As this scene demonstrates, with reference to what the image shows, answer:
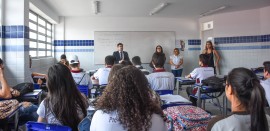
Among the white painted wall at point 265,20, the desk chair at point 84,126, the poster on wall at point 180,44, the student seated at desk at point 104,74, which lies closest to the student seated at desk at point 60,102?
the desk chair at point 84,126

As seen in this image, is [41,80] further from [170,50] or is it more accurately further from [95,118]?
[170,50]

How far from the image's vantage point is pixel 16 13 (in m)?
4.96

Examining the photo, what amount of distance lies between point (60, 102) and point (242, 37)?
7755 mm

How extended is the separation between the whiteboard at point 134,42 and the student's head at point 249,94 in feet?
25.3

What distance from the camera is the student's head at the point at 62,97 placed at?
1.89m

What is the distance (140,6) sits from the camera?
7.25 metres

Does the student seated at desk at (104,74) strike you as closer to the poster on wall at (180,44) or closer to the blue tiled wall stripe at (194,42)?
the poster on wall at (180,44)

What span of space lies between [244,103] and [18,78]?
4.66m

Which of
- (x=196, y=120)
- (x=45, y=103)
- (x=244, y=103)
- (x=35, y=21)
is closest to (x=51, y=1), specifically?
(x=35, y=21)

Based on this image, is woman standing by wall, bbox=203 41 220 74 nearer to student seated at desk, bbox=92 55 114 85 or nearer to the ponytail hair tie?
student seated at desk, bbox=92 55 114 85

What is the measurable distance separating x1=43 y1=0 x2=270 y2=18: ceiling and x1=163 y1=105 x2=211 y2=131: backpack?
4903 millimetres

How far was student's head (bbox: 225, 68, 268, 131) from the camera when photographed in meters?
1.30

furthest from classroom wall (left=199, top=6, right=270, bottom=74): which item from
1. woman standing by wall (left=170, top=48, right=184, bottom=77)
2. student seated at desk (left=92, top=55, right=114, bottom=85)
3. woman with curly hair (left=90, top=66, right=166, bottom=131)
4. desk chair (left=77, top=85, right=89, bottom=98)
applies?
woman with curly hair (left=90, top=66, right=166, bottom=131)

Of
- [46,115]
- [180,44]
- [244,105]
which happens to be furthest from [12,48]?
[180,44]
